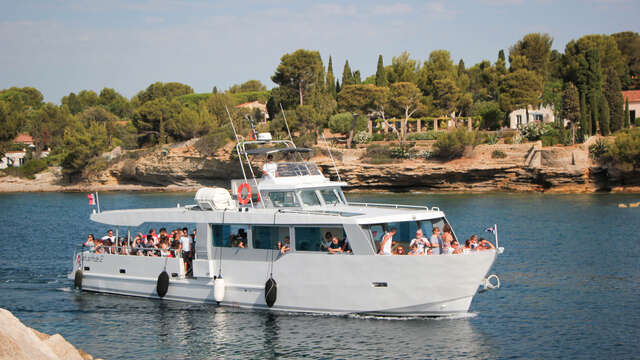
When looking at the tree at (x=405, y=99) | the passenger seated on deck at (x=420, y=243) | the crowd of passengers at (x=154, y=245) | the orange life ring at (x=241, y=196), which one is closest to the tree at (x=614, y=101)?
the tree at (x=405, y=99)

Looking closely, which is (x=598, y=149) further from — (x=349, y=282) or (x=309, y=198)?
(x=349, y=282)

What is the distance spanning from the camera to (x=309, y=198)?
22234 mm

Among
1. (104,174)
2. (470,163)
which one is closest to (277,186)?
(470,163)

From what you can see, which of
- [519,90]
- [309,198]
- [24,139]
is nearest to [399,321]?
[309,198]

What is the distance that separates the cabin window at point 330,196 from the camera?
74.4 ft

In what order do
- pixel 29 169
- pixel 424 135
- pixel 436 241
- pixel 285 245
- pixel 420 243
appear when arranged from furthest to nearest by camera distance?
pixel 29 169
pixel 424 135
pixel 285 245
pixel 436 241
pixel 420 243

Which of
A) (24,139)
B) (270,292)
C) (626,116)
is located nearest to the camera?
(270,292)

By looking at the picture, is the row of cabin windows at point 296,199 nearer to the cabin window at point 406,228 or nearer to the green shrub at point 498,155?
the cabin window at point 406,228

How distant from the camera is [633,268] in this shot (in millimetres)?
28875

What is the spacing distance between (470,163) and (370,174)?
10634 mm

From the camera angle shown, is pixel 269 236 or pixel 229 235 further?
pixel 229 235

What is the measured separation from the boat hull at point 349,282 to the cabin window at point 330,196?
10.5 feet

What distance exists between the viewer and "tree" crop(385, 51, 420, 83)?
92188 mm

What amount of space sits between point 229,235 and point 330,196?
3.73 m
